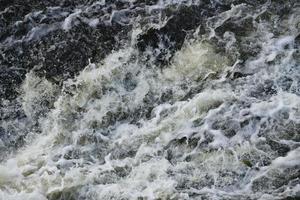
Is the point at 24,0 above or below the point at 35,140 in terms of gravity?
above

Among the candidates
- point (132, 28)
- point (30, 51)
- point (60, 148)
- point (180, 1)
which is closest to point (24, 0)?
point (30, 51)

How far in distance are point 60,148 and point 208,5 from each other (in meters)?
3.14

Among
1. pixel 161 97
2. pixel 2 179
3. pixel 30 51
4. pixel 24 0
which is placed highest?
pixel 24 0

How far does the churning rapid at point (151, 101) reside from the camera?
17.9ft

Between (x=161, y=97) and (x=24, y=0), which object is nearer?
(x=161, y=97)

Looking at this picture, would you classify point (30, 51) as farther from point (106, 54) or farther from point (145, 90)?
point (145, 90)

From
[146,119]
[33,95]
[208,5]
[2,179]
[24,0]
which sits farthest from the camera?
[24,0]

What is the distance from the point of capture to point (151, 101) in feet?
20.8

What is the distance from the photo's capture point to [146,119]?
6168 millimetres

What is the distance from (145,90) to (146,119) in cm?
46

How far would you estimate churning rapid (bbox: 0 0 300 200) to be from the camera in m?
5.46

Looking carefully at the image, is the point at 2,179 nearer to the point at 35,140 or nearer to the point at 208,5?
the point at 35,140

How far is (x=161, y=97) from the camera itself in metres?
6.34

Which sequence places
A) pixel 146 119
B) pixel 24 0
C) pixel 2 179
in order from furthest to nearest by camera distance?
pixel 24 0
pixel 146 119
pixel 2 179
